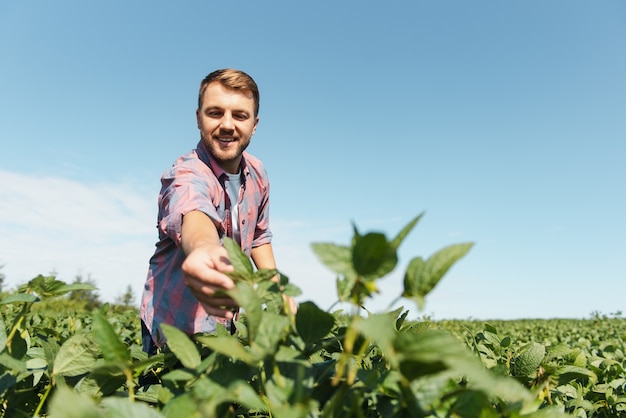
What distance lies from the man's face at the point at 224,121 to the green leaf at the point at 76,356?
158 centimetres

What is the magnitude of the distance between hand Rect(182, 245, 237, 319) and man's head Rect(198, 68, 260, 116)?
167 cm

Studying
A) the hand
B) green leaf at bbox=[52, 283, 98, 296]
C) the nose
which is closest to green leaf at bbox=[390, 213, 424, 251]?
the hand

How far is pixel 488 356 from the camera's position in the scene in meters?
1.77

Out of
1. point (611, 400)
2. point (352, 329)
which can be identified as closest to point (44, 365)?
point (352, 329)

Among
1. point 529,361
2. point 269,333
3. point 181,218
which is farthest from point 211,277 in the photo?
point 529,361

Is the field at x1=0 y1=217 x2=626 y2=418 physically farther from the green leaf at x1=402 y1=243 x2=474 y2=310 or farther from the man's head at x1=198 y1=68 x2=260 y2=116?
the man's head at x1=198 y1=68 x2=260 y2=116

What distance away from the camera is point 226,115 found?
262cm

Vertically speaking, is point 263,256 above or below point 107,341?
above

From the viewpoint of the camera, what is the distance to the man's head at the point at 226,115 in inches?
104

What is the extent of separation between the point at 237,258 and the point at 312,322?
0.65 feet

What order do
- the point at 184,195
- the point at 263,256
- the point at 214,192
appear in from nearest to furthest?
the point at 184,195 < the point at 214,192 < the point at 263,256

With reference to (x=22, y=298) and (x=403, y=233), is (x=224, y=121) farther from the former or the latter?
(x=403, y=233)

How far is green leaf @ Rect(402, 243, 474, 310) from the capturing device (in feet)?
2.70

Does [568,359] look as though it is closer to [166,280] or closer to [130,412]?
[130,412]
